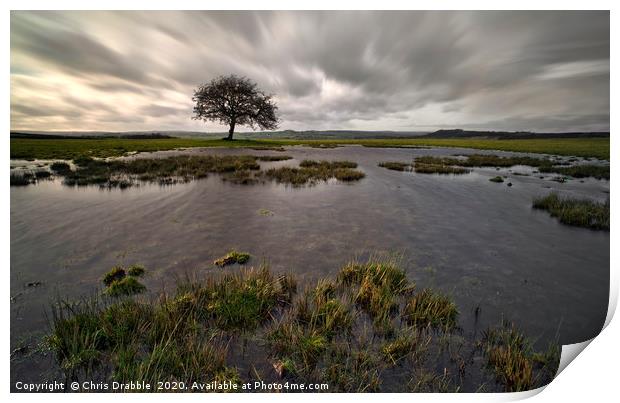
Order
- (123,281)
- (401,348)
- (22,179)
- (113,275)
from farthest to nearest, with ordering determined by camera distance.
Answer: (22,179) < (113,275) < (123,281) < (401,348)

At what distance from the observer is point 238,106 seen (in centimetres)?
3872

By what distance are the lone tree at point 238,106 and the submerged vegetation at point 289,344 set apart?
3042 cm

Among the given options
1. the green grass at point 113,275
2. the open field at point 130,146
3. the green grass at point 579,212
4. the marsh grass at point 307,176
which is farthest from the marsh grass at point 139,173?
the green grass at point 579,212

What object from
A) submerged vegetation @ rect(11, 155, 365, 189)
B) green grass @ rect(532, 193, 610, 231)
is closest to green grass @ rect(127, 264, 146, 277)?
submerged vegetation @ rect(11, 155, 365, 189)

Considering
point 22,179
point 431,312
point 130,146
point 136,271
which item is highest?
point 130,146

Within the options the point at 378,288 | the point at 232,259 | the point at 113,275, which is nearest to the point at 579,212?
the point at 378,288

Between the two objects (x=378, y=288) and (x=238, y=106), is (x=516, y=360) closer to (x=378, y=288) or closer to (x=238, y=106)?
(x=378, y=288)

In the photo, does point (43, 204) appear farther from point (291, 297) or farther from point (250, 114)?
point (250, 114)

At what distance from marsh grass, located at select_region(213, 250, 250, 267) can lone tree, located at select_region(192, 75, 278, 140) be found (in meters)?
28.2

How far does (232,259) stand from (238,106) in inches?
1444

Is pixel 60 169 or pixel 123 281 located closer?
pixel 123 281

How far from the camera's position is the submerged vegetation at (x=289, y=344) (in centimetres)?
373

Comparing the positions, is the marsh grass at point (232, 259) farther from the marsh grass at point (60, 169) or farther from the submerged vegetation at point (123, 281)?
the marsh grass at point (60, 169)
